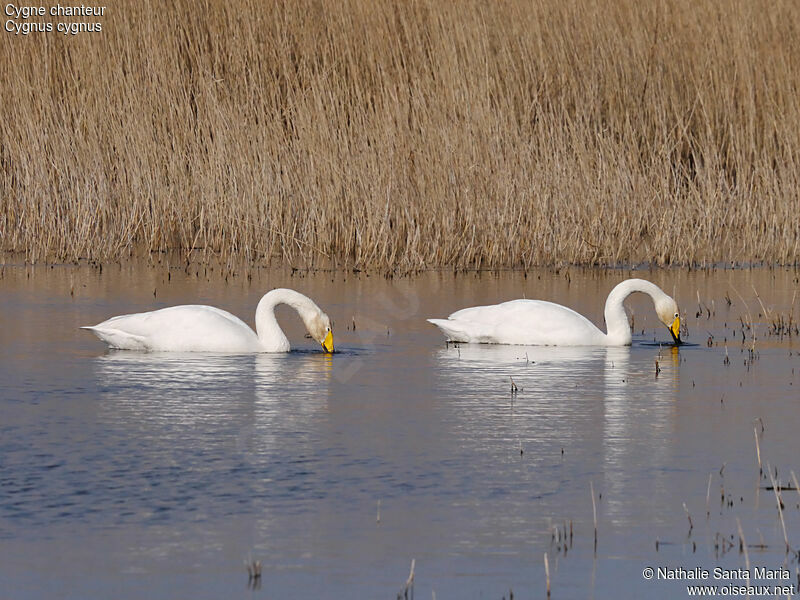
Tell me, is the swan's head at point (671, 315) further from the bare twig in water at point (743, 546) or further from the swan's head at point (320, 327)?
the bare twig in water at point (743, 546)

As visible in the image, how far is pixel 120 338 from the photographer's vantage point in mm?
9930

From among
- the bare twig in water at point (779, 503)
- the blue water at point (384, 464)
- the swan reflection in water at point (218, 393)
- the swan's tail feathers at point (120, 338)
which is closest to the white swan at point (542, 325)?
the blue water at point (384, 464)

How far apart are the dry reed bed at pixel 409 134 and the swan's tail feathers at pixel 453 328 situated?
3.84 meters

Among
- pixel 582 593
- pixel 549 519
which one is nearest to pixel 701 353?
pixel 549 519

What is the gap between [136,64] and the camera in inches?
667

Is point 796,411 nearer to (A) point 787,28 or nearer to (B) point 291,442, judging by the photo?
(B) point 291,442

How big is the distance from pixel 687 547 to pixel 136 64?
42.4 feet

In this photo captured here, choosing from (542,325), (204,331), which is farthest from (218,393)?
(542,325)

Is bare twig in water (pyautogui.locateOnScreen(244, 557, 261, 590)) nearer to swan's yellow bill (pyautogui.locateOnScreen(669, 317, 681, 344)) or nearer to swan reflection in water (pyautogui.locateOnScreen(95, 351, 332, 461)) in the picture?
swan reflection in water (pyautogui.locateOnScreen(95, 351, 332, 461))

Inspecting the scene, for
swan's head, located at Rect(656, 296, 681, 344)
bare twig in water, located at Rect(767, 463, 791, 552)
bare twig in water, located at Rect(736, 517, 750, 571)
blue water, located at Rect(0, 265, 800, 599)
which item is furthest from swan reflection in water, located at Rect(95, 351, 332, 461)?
swan's head, located at Rect(656, 296, 681, 344)

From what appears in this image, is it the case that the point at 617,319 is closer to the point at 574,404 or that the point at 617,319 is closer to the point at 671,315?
the point at 671,315

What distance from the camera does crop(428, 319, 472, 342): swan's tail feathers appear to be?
1034cm

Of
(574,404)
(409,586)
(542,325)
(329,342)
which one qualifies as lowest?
(409,586)

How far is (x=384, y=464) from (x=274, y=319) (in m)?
3.74
